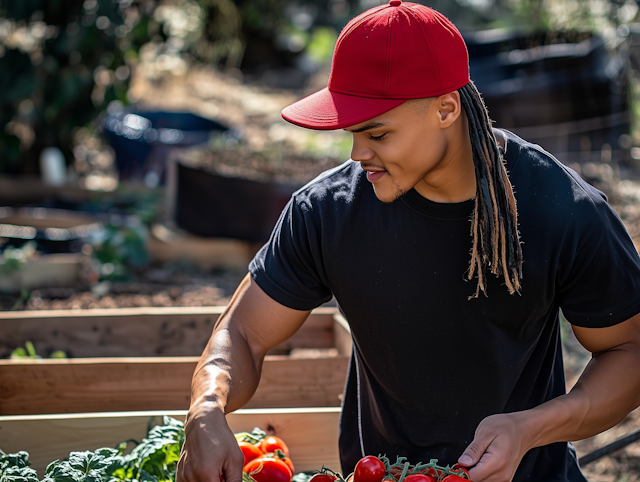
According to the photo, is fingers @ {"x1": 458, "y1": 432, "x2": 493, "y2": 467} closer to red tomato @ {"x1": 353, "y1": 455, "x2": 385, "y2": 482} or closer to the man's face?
red tomato @ {"x1": 353, "y1": 455, "x2": 385, "y2": 482}

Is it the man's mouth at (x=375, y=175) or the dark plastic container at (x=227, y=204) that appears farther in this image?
the dark plastic container at (x=227, y=204)

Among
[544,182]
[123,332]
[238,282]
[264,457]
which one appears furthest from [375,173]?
[238,282]

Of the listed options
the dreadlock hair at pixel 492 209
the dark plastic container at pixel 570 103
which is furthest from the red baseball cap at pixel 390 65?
the dark plastic container at pixel 570 103

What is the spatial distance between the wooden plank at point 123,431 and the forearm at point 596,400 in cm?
83

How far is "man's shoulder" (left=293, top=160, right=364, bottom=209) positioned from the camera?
178 centimetres

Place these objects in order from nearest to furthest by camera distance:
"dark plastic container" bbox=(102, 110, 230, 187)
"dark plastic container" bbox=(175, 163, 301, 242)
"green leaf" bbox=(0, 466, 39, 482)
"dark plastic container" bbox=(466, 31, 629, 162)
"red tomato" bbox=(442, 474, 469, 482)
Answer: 1. "red tomato" bbox=(442, 474, 469, 482)
2. "green leaf" bbox=(0, 466, 39, 482)
3. "dark plastic container" bbox=(175, 163, 301, 242)
4. "dark plastic container" bbox=(102, 110, 230, 187)
5. "dark plastic container" bbox=(466, 31, 629, 162)

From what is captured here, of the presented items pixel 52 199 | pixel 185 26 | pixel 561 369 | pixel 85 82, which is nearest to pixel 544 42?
pixel 185 26

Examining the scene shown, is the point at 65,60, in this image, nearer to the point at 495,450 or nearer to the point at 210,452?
the point at 210,452

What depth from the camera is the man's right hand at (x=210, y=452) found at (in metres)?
1.48

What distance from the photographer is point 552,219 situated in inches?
63.0

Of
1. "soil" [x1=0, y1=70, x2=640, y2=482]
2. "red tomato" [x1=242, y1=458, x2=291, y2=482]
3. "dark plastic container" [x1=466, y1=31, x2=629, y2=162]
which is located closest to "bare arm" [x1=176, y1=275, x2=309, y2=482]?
"red tomato" [x1=242, y1=458, x2=291, y2=482]

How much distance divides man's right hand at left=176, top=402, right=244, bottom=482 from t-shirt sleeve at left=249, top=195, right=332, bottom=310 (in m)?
0.39

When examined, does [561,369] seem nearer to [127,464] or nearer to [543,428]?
[543,428]

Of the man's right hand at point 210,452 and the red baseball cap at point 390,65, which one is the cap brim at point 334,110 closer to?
the red baseball cap at point 390,65
